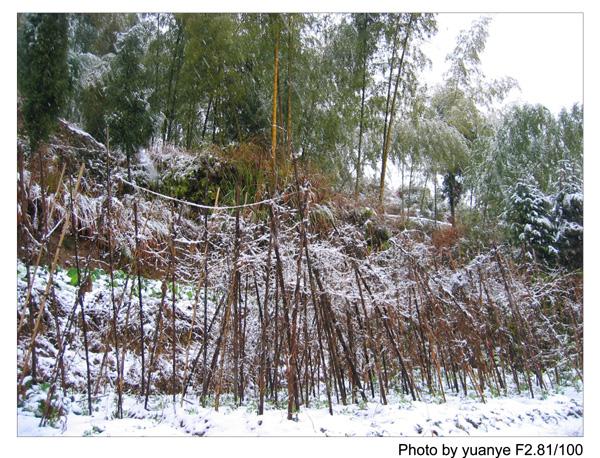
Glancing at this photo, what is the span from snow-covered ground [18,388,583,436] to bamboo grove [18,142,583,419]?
0.08m

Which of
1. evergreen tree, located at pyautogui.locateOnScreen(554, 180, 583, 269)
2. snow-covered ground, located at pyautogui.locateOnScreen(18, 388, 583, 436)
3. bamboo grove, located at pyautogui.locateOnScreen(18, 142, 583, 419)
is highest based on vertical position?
evergreen tree, located at pyautogui.locateOnScreen(554, 180, 583, 269)

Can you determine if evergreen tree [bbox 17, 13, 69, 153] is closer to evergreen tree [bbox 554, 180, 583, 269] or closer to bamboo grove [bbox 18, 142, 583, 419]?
bamboo grove [bbox 18, 142, 583, 419]

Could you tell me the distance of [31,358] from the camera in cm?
205

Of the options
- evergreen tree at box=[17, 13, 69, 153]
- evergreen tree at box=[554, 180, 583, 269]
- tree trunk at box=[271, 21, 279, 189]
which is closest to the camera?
evergreen tree at box=[17, 13, 69, 153]

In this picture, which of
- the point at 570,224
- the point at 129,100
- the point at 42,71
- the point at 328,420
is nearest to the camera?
the point at 328,420

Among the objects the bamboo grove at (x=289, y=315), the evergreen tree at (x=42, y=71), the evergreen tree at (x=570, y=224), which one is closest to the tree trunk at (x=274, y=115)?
the bamboo grove at (x=289, y=315)

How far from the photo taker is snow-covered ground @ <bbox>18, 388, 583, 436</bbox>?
2.02 meters

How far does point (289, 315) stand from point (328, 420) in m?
0.55

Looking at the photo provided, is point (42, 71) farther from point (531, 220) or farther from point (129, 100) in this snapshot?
point (531, 220)

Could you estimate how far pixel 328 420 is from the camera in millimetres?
2117

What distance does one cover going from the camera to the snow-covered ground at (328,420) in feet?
6.64

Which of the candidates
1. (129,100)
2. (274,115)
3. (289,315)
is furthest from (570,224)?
(129,100)

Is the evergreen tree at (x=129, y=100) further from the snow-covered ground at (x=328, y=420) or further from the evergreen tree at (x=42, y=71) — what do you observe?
the snow-covered ground at (x=328, y=420)

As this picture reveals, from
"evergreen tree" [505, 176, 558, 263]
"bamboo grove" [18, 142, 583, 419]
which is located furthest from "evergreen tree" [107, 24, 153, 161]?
"evergreen tree" [505, 176, 558, 263]
